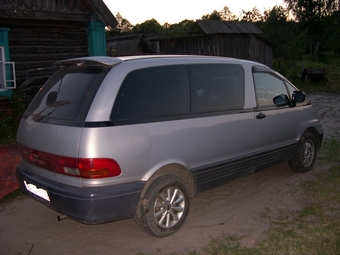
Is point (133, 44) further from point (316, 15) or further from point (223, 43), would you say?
point (316, 15)

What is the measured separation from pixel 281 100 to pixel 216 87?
1433 mm

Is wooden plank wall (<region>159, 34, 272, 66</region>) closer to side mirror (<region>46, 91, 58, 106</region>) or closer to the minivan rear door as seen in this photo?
the minivan rear door

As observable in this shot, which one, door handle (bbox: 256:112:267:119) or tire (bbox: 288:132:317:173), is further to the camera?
tire (bbox: 288:132:317:173)

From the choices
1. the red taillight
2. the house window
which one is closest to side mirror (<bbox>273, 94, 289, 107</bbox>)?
the red taillight

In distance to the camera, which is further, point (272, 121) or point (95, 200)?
point (272, 121)

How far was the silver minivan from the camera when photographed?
→ 3.61 metres

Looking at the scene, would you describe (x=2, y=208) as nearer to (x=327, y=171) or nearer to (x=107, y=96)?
(x=107, y=96)

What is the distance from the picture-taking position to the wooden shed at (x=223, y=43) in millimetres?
23406

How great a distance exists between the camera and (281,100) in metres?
5.66

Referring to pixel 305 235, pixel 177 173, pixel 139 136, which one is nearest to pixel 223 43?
pixel 177 173

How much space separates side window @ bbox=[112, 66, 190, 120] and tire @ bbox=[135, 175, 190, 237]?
2.45 ft

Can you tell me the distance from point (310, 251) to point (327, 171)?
2.97 metres

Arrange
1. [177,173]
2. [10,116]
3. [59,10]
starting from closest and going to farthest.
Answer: [177,173]
[10,116]
[59,10]

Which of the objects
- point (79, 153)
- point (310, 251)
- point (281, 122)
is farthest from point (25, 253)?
point (281, 122)
